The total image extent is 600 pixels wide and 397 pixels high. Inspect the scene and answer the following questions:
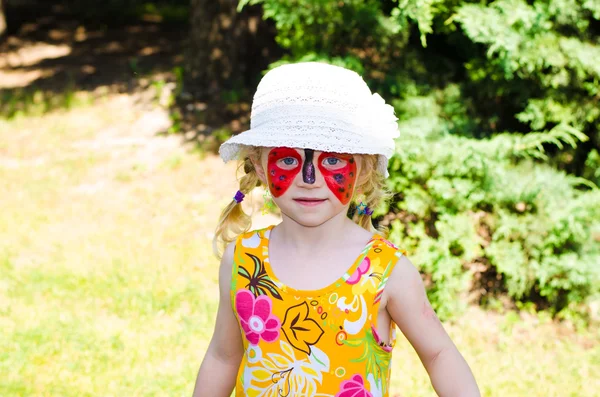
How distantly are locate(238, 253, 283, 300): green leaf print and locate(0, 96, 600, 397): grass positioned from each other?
239 cm

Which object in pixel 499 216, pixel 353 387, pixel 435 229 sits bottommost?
pixel 435 229

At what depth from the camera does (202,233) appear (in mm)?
7230

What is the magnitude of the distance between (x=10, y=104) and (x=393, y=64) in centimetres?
726

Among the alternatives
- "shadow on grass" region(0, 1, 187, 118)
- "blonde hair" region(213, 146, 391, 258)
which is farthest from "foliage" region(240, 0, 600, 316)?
"shadow on grass" region(0, 1, 187, 118)

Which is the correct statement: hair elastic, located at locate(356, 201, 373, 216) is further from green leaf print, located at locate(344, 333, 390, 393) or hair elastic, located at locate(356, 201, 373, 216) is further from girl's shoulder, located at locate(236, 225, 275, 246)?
green leaf print, located at locate(344, 333, 390, 393)

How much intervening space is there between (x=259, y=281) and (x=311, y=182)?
40 centimetres

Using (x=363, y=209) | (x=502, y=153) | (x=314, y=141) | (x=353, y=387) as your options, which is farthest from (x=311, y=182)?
(x=502, y=153)

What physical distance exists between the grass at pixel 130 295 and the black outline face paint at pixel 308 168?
267 cm

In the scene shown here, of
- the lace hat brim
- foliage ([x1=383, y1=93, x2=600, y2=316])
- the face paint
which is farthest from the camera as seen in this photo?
foliage ([x1=383, y1=93, x2=600, y2=316])

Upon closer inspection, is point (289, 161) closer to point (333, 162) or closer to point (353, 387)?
point (333, 162)

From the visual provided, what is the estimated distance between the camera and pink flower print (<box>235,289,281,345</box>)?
263cm

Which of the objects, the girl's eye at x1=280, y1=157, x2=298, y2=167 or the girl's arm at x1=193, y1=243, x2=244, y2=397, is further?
the girl's arm at x1=193, y1=243, x2=244, y2=397

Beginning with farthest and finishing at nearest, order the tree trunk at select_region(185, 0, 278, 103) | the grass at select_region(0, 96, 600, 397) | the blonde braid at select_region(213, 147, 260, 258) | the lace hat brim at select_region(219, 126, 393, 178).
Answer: the tree trunk at select_region(185, 0, 278, 103) < the grass at select_region(0, 96, 600, 397) < the blonde braid at select_region(213, 147, 260, 258) < the lace hat brim at select_region(219, 126, 393, 178)

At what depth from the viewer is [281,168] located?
2.65 metres
